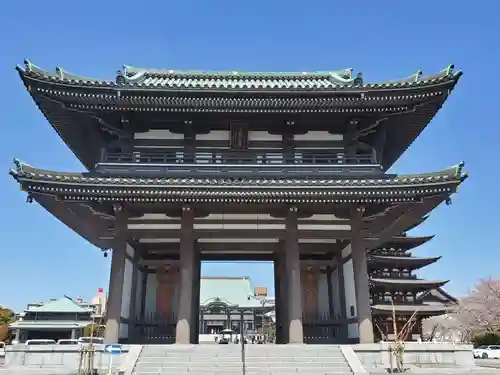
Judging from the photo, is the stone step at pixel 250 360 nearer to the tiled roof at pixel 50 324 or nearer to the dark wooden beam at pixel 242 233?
the dark wooden beam at pixel 242 233

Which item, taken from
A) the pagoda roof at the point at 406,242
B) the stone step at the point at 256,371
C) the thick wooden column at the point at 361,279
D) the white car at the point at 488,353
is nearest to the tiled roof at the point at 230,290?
the pagoda roof at the point at 406,242

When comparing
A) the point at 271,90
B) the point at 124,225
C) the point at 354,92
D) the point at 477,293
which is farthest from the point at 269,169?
the point at 477,293

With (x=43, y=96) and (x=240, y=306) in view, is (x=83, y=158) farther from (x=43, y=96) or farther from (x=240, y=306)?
(x=240, y=306)

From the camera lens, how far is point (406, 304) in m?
40.0

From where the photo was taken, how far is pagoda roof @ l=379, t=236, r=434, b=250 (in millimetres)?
40688

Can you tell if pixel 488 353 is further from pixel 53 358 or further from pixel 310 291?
pixel 53 358

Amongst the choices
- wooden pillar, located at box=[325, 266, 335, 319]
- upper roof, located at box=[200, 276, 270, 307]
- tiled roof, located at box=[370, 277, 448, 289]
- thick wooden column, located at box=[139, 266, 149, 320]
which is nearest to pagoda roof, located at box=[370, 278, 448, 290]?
tiled roof, located at box=[370, 277, 448, 289]

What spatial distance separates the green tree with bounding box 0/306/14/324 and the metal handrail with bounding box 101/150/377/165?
45.2m

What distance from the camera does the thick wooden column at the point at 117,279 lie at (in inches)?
626

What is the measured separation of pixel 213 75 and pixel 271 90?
624 centimetres

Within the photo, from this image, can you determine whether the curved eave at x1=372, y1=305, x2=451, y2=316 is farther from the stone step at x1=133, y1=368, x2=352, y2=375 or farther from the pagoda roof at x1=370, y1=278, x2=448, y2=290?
the stone step at x1=133, y1=368, x2=352, y2=375

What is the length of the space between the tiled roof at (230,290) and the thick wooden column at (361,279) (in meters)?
27.3

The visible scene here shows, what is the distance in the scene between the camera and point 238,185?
16.3 metres

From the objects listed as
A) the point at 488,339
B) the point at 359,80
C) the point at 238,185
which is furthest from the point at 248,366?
the point at 488,339
